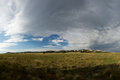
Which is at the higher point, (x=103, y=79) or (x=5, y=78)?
(x=5, y=78)

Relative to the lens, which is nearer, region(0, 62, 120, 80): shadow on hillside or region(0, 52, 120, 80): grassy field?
region(0, 62, 120, 80): shadow on hillside

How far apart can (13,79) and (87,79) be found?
18.4 feet

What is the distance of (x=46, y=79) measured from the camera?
6.77 meters

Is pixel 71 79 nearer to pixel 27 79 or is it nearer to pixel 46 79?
pixel 46 79

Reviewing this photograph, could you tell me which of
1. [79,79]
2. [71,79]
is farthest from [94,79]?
[71,79]

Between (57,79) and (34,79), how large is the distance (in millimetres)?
1755

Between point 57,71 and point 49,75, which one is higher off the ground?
point 49,75

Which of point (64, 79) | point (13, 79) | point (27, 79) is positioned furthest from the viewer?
point (64, 79)

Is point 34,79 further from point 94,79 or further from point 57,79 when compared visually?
point 94,79

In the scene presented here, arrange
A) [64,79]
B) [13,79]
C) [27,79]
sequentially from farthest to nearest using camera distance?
[64,79], [27,79], [13,79]

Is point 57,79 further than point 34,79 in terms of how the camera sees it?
Yes

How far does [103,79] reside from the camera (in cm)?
700

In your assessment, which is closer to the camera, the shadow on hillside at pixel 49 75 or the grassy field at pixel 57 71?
the shadow on hillside at pixel 49 75

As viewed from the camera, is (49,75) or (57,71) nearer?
(49,75)
